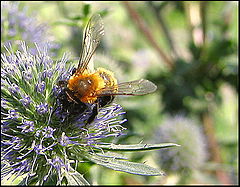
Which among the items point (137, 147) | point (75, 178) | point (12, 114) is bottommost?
point (75, 178)

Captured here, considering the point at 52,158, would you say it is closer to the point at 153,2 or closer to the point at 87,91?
the point at 87,91

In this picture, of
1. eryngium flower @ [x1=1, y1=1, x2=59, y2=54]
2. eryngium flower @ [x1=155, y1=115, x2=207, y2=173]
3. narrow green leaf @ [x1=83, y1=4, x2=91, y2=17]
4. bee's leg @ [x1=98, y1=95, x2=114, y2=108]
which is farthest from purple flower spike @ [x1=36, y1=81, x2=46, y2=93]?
eryngium flower @ [x1=155, y1=115, x2=207, y2=173]

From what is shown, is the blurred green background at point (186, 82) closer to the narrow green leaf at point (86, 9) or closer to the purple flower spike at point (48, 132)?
the narrow green leaf at point (86, 9)

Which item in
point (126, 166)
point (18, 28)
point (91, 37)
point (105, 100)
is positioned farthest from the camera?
point (18, 28)

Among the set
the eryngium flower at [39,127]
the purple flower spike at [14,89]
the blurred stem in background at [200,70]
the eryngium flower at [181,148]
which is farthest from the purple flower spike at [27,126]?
the blurred stem in background at [200,70]

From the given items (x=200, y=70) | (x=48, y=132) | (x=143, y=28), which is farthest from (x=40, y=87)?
(x=200, y=70)

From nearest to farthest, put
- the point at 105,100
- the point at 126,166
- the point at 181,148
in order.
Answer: the point at 126,166, the point at 105,100, the point at 181,148

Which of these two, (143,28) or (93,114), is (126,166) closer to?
(93,114)

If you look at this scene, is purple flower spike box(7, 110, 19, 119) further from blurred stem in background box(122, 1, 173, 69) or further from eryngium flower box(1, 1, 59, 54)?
blurred stem in background box(122, 1, 173, 69)
